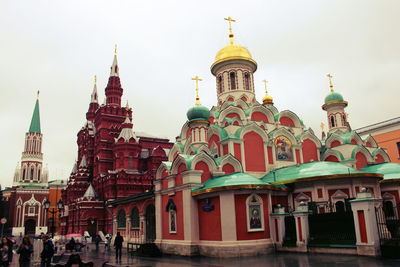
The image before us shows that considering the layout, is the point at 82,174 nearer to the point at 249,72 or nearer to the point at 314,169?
the point at 249,72

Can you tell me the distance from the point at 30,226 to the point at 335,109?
64415 millimetres

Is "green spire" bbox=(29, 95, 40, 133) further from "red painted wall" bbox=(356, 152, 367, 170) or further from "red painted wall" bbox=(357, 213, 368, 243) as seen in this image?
"red painted wall" bbox=(357, 213, 368, 243)

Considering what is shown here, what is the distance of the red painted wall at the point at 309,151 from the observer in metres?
24.3

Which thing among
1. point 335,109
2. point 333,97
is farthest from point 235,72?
point 335,109

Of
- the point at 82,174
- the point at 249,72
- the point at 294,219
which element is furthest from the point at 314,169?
the point at 82,174

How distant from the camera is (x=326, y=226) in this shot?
616 inches

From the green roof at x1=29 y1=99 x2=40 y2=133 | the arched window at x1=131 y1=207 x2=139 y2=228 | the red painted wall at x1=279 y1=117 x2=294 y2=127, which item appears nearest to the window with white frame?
the green roof at x1=29 y1=99 x2=40 y2=133

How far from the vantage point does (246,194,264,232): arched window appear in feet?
55.7

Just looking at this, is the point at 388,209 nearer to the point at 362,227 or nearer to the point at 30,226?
the point at 362,227

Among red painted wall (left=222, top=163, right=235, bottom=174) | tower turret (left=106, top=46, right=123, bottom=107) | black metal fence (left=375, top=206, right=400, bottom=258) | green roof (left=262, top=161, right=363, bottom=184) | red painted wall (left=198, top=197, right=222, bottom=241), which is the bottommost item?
black metal fence (left=375, top=206, right=400, bottom=258)

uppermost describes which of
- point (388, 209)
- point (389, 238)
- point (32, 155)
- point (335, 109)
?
point (32, 155)

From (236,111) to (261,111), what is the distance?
1915mm

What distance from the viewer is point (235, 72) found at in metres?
27.3

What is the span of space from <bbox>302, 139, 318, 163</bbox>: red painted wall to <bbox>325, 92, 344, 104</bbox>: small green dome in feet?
Result: 12.7
